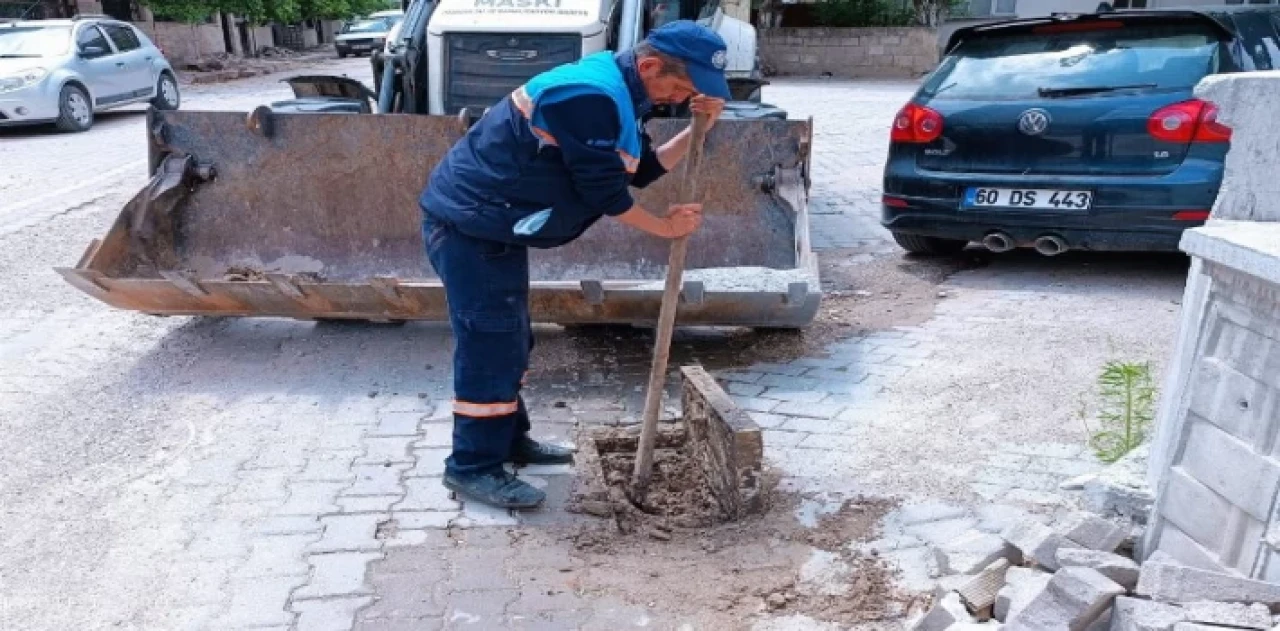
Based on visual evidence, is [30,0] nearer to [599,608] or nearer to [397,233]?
[397,233]

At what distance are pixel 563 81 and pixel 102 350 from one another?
3.25 metres

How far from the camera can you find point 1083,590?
2195 mm

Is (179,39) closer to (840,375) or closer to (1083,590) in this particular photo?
(840,375)

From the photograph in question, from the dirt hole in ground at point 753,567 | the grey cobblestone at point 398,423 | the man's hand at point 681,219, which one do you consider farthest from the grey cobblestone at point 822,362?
the grey cobblestone at point 398,423

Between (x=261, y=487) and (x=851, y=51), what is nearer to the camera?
(x=261, y=487)

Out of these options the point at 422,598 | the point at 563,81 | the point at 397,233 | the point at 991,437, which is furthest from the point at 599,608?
the point at 397,233

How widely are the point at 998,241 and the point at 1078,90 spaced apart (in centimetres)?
93

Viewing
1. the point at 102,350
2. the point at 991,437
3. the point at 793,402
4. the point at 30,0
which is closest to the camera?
the point at 991,437

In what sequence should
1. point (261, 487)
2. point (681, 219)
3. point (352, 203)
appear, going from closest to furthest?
point (681, 219) < point (261, 487) < point (352, 203)

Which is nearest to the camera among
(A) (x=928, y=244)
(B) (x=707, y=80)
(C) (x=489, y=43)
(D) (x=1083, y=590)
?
(D) (x=1083, y=590)

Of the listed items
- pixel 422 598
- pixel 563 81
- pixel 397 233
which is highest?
pixel 563 81

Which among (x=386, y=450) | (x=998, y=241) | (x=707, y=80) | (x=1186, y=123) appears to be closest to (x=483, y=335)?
(x=386, y=450)

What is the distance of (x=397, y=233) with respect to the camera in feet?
17.6

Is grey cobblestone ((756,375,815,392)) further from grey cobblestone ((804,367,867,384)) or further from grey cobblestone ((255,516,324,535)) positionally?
grey cobblestone ((255,516,324,535))
